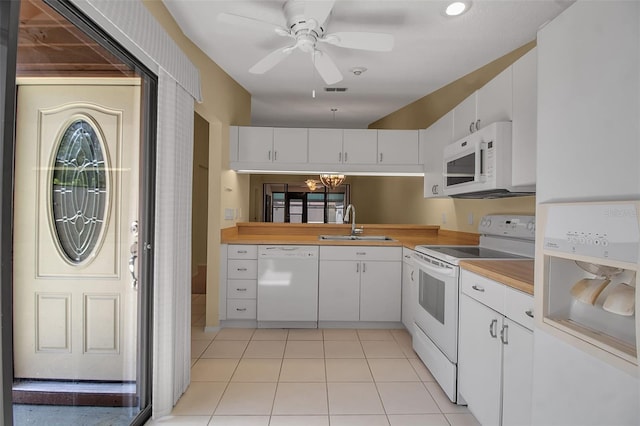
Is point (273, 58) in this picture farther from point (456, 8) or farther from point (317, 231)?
point (317, 231)

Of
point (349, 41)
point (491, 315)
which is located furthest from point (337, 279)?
point (349, 41)

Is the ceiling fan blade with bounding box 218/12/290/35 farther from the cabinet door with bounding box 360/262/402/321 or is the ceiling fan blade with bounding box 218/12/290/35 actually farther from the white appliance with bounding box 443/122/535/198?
the cabinet door with bounding box 360/262/402/321

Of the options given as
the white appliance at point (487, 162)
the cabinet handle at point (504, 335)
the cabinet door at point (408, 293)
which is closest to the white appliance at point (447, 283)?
the cabinet door at point (408, 293)

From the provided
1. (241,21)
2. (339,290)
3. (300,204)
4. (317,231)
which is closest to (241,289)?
(339,290)

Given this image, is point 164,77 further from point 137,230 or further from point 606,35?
point 606,35

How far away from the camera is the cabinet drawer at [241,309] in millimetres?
3232

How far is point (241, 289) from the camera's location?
3.23 metres

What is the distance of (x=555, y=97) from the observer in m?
1.05

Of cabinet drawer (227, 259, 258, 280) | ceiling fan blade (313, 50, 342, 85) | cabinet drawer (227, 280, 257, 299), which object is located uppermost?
ceiling fan blade (313, 50, 342, 85)

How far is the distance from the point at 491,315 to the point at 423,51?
6.97ft

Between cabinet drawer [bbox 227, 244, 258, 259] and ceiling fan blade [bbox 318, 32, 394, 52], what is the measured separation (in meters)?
2.00

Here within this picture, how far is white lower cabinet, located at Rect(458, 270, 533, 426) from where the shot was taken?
1.36 metres

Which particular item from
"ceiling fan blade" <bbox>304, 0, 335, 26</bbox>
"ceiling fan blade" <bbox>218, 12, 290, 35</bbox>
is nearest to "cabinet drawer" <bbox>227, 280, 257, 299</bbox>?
"ceiling fan blade" <bbox>218, 12, 290, 35</bbox>

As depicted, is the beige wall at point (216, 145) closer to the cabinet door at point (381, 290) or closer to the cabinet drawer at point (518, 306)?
the cabinet door at point (381, 290)
